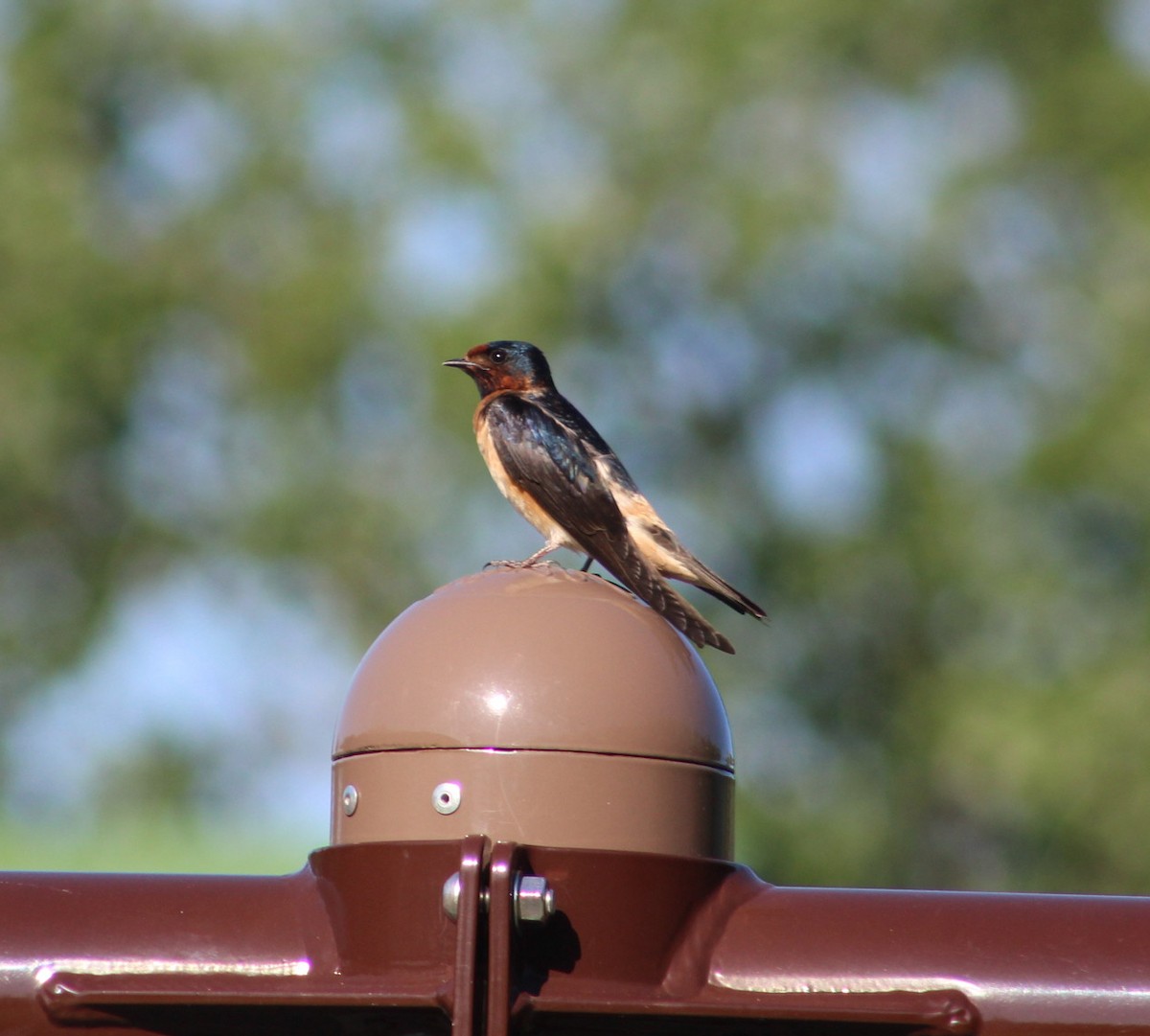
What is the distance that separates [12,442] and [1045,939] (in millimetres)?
15562

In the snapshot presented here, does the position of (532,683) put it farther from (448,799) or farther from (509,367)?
(509,367)

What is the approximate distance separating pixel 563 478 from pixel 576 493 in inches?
4.8

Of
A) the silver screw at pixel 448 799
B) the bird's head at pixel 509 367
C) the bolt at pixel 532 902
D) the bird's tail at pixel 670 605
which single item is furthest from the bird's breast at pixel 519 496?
the bolt at pixel 532 902

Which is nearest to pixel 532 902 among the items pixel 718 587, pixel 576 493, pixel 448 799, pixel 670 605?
pixel 448 799

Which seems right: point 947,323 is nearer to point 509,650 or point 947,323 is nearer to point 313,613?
point 313,613

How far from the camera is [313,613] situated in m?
16.5

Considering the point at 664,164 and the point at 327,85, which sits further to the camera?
the point at 327,85

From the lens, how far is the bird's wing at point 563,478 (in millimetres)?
5535

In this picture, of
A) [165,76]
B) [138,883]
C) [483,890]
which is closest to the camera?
[483,890]

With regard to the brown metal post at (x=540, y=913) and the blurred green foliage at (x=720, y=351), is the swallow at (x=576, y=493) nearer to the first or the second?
the brown metal post at (x=540, y=913)

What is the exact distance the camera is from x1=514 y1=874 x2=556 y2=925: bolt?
2.30 metres

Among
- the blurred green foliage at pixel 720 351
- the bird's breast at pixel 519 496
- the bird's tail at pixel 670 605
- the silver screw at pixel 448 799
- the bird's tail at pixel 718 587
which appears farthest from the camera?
the blurred green foliage at pixel 720 351

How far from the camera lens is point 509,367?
7574 mm

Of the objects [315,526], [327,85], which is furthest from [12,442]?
[327,85]
